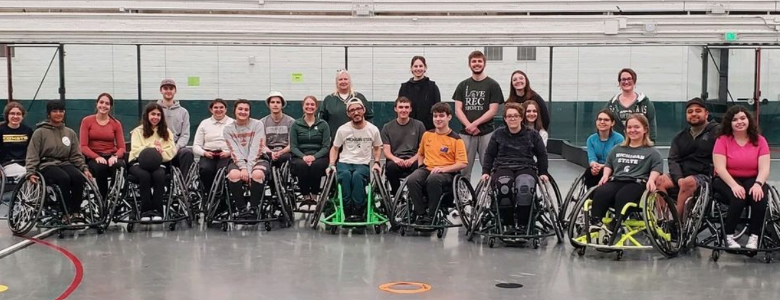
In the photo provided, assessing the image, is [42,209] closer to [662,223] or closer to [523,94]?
[523,94]

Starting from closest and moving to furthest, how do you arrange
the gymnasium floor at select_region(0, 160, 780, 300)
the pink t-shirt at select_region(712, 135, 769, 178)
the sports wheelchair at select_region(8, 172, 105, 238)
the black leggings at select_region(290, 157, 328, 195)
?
the gymnasium floor at select_region(0, 160, 780, 300) → the pink t-shirt at select_region(712, 135, 769, 178) → the sports wheelchair at select_region(8, 172, 105, 238) → the black leggings at select_region(290, 157, 328, 195)

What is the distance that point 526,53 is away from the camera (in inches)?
488

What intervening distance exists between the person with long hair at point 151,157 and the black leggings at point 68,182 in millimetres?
364

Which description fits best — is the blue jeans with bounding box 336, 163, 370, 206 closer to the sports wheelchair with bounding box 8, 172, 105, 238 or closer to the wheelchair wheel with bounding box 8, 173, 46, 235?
the sports wheelchair with bounding box 8, 172, 105, 238

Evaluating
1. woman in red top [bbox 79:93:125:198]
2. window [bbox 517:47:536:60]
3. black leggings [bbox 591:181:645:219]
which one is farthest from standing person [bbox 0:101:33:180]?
window [bbox 517:47:536:60]

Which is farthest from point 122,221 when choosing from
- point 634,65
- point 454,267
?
point 634,65

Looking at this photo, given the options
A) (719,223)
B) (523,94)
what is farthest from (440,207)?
(719,223)

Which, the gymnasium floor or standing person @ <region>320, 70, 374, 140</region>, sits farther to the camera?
standing person @ <region>320, 70, 374, 140</region>

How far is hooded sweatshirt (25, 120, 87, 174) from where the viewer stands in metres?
6.38

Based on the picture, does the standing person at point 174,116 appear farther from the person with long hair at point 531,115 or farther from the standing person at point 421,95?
the person with long hair at point 531,115

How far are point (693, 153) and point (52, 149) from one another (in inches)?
166

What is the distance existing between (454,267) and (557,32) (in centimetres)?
880

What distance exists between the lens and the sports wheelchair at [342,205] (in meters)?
6.34

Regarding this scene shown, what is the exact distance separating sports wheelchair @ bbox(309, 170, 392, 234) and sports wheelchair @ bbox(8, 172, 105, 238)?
148 cm
